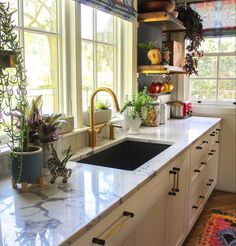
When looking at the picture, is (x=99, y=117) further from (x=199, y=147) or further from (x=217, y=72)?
(x=217, y=72)

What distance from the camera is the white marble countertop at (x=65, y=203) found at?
0.95 metres

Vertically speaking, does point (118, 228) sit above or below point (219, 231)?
above

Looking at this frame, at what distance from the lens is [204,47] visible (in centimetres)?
384

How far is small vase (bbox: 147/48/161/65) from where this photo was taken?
2873 mm

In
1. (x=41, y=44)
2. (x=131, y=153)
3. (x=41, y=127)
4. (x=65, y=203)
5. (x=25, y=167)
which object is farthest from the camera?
(x=131, y=153)

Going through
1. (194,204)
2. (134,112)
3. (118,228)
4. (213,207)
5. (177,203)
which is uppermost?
(134,112)

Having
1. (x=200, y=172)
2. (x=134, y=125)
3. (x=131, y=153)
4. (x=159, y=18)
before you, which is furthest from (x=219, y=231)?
(x=159, y=18)

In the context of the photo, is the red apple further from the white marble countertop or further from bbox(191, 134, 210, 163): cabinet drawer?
the white marble countertop

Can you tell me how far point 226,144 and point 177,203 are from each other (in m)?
1.82

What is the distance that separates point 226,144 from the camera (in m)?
3.74

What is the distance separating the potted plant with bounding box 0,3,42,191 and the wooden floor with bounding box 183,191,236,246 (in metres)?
1.79

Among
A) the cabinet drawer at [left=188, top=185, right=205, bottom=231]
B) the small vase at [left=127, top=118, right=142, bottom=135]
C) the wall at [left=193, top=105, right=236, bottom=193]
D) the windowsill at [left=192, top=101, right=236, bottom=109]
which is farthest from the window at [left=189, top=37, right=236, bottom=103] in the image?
the small vase at [left=127, top=118, right=142, bottom=135]

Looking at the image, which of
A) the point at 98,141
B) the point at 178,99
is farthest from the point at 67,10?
the point at 178,99

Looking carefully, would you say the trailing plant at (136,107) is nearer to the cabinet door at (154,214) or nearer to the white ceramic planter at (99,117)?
the white ceramic planter at (99,117)
